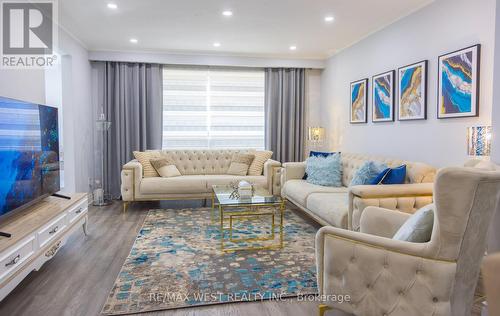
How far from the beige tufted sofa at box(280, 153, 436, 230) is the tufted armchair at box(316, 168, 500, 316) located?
1.18 metres

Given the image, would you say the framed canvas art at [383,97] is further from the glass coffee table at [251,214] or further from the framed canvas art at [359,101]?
the glass coffee table at [251,214]

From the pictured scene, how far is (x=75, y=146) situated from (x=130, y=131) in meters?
1.11

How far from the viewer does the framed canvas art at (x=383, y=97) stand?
4.23 metres

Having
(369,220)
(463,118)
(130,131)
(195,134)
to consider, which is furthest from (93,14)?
(463,118)

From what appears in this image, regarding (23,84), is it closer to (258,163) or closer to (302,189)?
(302,189)

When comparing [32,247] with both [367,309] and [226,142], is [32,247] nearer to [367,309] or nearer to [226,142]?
[367,309]

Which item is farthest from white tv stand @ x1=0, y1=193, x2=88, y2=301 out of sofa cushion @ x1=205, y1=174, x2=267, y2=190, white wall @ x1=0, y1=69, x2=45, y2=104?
sofa cushion @ x1=205, y1=174, x2=267, y2=190

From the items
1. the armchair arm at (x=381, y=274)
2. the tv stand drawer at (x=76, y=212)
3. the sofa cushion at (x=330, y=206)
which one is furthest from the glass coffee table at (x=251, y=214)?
the armchair arm at (x=381, y=274)

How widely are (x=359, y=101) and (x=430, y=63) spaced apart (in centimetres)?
144

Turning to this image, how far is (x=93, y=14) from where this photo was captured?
3.95 metres

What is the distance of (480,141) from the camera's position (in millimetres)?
2549

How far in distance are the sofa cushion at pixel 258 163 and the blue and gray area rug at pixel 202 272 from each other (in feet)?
5.49

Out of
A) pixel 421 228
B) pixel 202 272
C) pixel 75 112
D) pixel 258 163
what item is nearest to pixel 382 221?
pixel 421 228

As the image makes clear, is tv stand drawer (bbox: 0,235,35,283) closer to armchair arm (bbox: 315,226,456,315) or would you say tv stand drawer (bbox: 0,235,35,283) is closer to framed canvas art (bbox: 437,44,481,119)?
armchair arm (bbox: 315,226,456,315)
